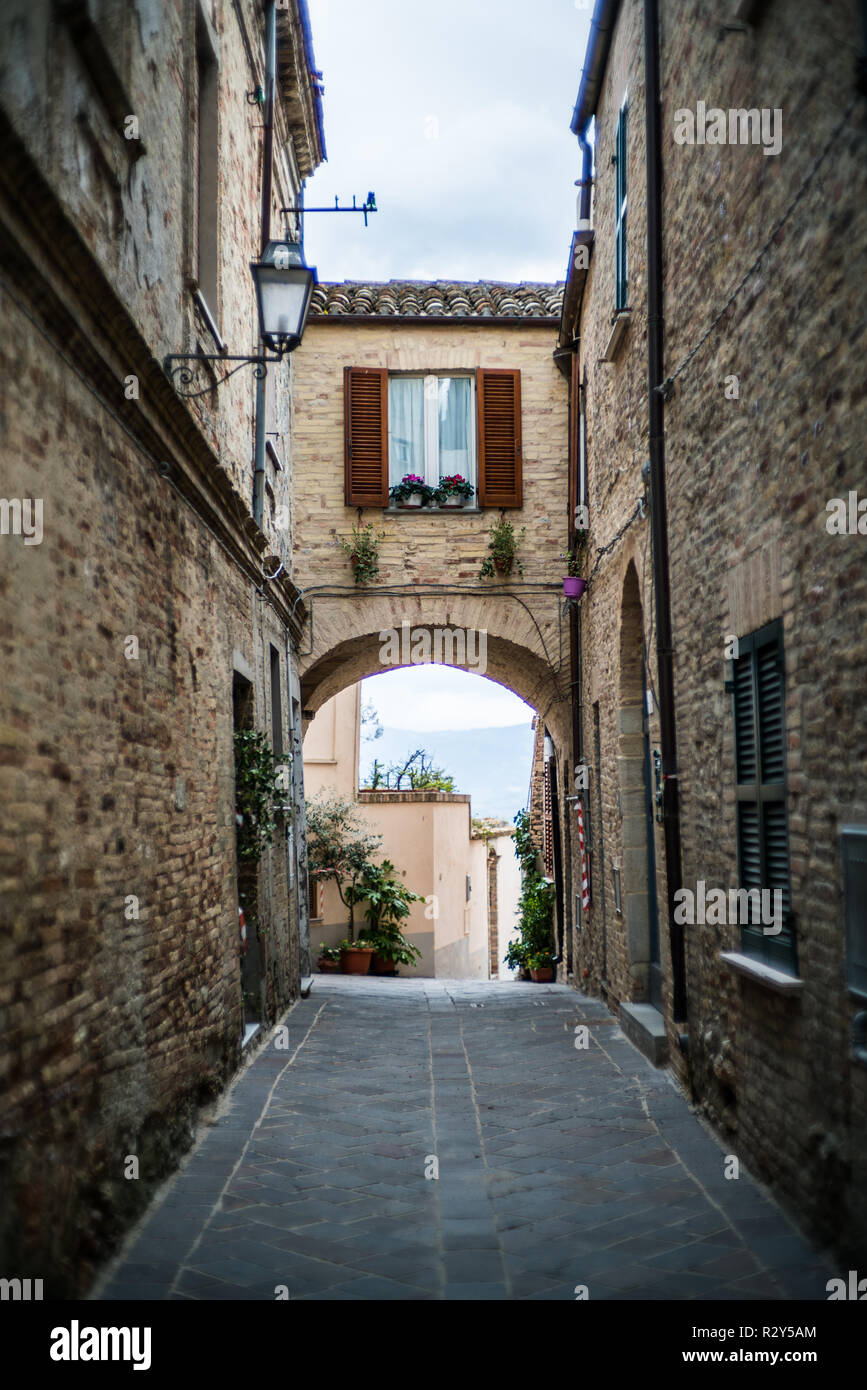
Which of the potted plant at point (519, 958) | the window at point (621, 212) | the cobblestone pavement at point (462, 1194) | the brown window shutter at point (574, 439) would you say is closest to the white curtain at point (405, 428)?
the brown window shutter at point (574, 439)

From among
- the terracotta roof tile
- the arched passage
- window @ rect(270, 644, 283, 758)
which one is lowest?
window @ rect(270, 644, 283, 758)

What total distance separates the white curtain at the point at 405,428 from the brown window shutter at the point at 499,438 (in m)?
0.75

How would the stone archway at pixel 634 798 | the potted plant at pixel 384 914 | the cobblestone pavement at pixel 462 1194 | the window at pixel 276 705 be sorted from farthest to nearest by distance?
the potted plant at pixel 384 914, the window at pixel 276 705, the stone archway at pixel 634 798, the cobblestone pavement at pixel 462 1194

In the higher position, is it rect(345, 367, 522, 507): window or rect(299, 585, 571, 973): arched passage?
rect(345, 367, 522, 507): window

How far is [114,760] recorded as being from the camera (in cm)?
478

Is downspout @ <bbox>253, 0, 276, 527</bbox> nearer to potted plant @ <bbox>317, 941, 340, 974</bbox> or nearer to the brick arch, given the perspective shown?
the brick arch

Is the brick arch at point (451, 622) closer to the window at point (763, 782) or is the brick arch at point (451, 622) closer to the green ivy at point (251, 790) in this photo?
the green ivy at point (251, 790)

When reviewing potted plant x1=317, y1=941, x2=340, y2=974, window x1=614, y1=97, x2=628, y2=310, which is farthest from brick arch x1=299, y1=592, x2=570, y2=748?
potted plant x1=317, y1=941, x2=340, y2=974

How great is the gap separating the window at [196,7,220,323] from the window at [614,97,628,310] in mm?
3088

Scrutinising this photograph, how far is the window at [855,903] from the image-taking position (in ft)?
12.8

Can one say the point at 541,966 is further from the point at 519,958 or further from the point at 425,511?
the point at 425,511

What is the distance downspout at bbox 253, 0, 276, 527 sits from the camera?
30.9 ft
